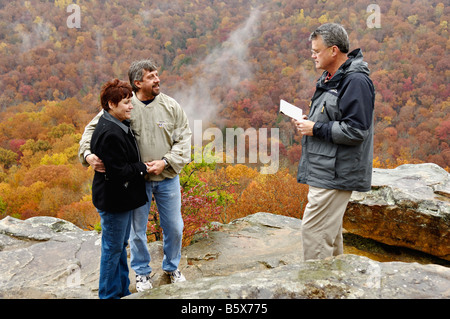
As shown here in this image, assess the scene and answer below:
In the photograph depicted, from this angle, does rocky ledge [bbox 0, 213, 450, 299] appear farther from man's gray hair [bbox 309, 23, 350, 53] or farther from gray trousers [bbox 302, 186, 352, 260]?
man's gray hair [bbox 309, 23, 350, 53]

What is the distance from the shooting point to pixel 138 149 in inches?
99.3

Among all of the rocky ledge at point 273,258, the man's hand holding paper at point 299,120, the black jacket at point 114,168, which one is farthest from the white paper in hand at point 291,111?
the black jacket at point 114,168

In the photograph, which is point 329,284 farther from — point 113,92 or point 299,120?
point 113,92

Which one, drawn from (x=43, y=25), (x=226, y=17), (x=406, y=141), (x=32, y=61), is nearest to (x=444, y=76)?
(x=406, y=141)

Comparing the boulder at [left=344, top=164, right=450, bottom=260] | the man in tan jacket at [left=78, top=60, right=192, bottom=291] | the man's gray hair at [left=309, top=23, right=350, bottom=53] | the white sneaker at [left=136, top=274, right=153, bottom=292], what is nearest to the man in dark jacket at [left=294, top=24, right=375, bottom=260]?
the man's gray hair at [left=309, top=23, right=350, bottom=53]

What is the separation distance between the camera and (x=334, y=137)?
7.00 ft

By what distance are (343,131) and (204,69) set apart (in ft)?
201

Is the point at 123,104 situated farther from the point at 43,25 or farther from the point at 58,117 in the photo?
the point at 43,25

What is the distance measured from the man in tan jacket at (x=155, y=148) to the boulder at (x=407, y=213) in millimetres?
2292

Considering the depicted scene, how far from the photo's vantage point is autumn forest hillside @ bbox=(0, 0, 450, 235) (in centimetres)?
3472

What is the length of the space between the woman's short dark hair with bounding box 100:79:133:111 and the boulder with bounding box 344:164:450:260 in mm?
2919

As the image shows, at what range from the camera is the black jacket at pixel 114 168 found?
2230 millimetres

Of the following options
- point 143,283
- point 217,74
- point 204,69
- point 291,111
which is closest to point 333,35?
point 291,111

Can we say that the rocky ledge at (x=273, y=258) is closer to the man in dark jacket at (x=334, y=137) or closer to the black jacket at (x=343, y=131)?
the man in dark jacket at (x=334, y=137)
